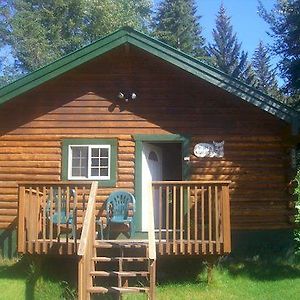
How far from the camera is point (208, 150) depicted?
11.8 m

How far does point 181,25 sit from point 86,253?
40803 millimetres

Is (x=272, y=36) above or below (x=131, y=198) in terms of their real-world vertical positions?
above

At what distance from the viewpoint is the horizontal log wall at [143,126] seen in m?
11.8

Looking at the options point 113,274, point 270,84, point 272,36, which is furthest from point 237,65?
point 113,274

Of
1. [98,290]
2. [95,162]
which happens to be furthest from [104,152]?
[98,290]

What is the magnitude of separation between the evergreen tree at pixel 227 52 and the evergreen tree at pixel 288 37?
27.3m

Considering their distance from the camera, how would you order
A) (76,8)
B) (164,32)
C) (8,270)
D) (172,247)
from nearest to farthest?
(172,247) → (8,270) → (76,8) → (164,32)

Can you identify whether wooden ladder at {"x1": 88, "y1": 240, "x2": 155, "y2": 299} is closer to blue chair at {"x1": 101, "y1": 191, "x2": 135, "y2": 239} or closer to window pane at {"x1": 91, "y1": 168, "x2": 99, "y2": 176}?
blue chair at {"x1": 101, "y1": 191, "x2": 135, "y2": 239}

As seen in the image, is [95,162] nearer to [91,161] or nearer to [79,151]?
[91,161]

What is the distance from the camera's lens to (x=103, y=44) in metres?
11.4

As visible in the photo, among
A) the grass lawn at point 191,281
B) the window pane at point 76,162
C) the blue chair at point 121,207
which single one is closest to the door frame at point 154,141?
the blue chair at point 121,207

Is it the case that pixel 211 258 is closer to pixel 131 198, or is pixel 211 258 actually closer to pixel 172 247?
pixel 172 247

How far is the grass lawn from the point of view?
9320 mm

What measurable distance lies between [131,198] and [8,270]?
309cm
